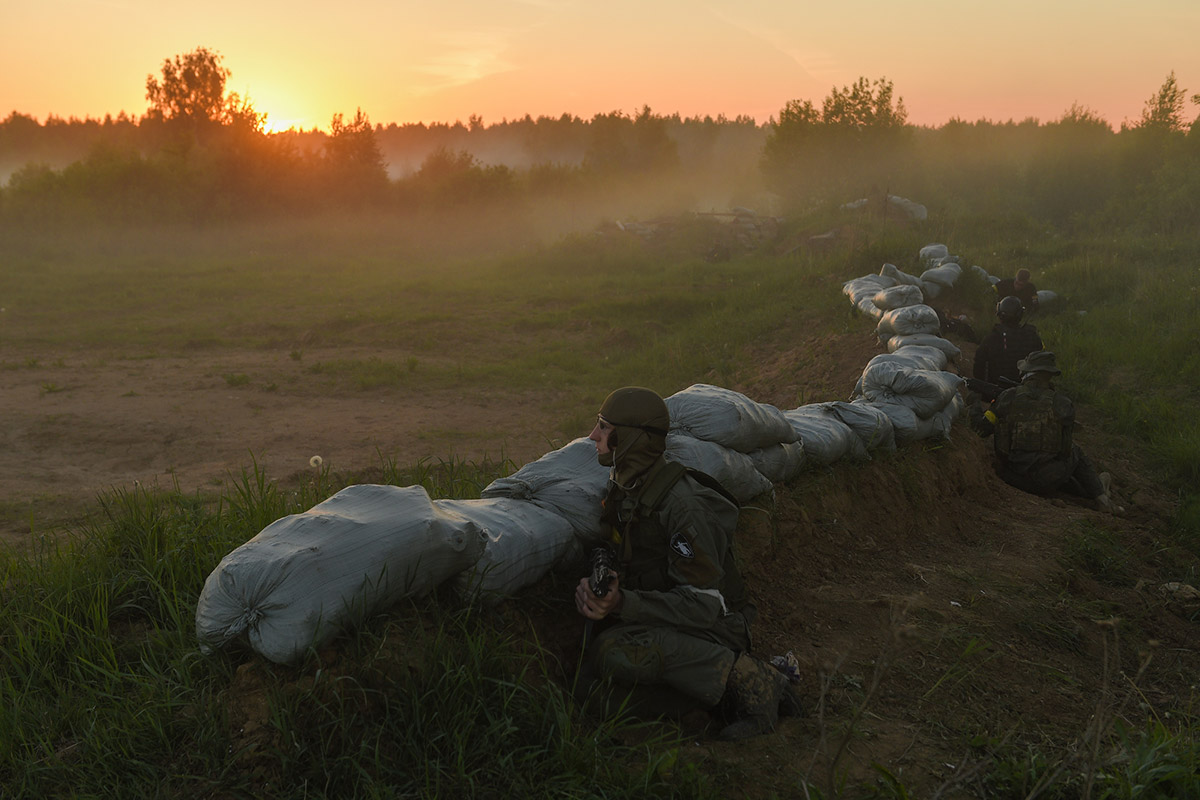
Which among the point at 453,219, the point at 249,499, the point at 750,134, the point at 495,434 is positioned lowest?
the point at 495,434

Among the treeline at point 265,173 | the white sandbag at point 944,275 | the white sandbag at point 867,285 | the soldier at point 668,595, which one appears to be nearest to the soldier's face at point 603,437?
the soldier at point 668,595

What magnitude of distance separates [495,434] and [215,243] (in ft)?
52.4

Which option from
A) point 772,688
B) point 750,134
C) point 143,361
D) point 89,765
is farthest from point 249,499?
point 750,134

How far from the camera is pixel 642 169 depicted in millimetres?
33219

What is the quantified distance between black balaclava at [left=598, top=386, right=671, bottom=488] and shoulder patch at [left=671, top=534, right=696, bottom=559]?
0.24 metres

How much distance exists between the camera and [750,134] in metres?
47.0

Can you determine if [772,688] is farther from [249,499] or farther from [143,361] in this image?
[143,361]

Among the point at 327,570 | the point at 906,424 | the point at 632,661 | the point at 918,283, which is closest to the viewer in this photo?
the point at 327,570

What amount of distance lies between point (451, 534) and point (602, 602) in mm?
472

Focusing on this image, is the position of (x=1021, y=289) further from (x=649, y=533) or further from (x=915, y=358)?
(x=649, y=533)

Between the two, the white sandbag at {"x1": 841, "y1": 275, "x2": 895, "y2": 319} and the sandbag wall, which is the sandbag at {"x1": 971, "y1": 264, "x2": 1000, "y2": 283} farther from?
the sandbag wall

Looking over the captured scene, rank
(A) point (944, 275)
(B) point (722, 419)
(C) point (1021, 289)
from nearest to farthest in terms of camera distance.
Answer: (B) point (722, 419), (C) point (1021, 289), (A) point (944, 275)

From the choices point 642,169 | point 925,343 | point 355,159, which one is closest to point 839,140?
point 642,169

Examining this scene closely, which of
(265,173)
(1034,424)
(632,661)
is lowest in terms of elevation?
(1034,424)
